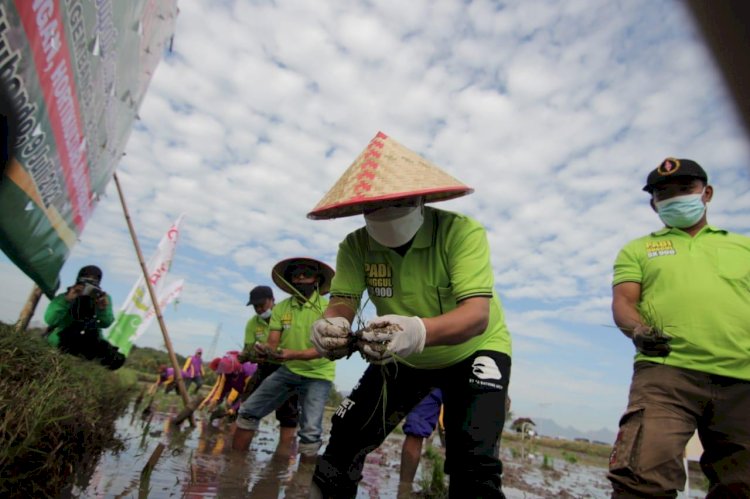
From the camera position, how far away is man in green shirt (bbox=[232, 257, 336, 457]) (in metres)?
5.20

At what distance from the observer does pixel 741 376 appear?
2.43 metres

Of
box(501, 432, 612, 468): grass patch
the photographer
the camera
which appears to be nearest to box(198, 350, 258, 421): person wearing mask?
the photographer

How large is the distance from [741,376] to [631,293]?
662 millimetres

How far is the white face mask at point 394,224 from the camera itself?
2.35 m

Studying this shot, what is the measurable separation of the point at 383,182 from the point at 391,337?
2.35ft

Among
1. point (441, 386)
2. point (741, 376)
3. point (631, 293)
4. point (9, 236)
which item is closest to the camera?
point (741, 376)

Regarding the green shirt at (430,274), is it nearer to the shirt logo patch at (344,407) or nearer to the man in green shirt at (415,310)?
the man in green shirt at (415,310)

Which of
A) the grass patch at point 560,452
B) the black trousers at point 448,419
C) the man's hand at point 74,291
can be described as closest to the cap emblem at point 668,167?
the black trousers at point 448,419

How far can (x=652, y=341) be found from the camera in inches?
97.3

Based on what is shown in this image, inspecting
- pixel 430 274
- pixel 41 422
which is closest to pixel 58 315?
pixel 41 422

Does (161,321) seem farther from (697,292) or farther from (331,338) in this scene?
(697,292)

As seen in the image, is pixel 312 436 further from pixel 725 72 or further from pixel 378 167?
A: pixel 725 72

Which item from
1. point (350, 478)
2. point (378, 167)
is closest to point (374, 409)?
point (350, 478)

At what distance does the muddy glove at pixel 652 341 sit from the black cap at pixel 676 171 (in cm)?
101
